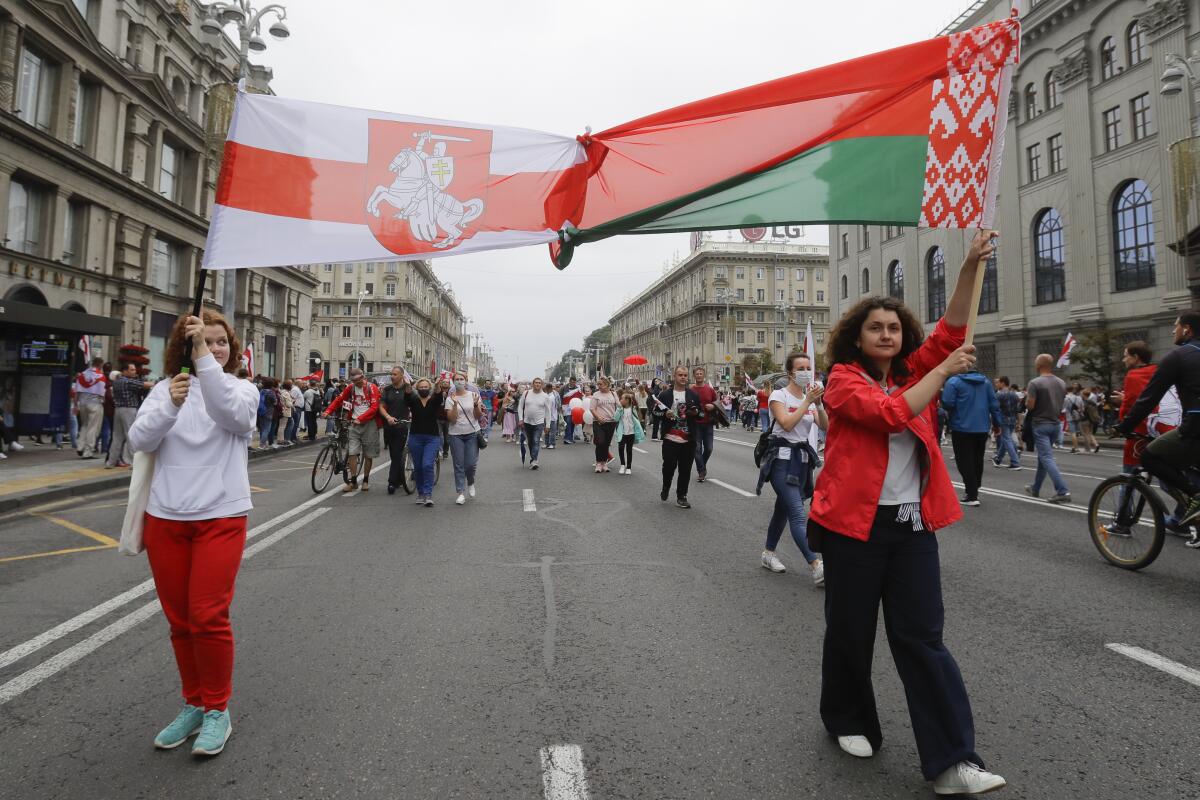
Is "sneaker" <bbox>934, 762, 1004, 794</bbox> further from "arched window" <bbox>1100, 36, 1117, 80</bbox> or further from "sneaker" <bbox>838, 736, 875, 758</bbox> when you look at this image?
"arched window" <bbox>1100, 36, 1117, 80</bbox>

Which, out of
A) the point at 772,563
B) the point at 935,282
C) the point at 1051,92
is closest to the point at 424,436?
the point at 772,563

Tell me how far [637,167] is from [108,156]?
96.8 feet

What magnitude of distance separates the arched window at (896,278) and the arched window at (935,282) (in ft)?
8.20

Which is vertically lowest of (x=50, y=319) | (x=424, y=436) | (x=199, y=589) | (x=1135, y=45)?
(x=199, y=589)

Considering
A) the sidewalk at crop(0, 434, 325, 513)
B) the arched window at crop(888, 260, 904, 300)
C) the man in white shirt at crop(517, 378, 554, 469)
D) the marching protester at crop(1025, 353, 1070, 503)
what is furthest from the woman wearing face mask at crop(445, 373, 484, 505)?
the arched window at crop(888, 260, 904, 300)

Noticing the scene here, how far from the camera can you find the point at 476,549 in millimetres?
7074

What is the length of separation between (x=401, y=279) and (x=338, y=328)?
10.0 meters

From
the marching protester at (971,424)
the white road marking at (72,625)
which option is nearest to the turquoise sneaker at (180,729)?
the white road marking at (72,625)

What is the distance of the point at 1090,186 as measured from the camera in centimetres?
2998

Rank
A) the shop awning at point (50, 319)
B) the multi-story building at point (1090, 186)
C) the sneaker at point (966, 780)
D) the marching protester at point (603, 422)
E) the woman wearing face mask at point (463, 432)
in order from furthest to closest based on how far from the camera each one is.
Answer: the multi-story building at point (1090, 186), the shop awning at point (50, 319), the marching protester at point (603, 422), the woman wearing face mask at point (463, 432), the sneaker at point (966, 780)

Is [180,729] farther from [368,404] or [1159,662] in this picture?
[368,404]

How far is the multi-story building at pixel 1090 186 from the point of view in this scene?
26.2 metres

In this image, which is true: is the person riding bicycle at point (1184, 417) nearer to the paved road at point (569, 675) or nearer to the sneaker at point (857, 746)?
the paved road at point (569, 675)

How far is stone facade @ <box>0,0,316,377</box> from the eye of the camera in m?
21.7
